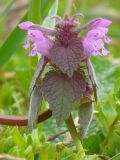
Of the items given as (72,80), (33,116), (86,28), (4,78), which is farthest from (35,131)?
(4,78)

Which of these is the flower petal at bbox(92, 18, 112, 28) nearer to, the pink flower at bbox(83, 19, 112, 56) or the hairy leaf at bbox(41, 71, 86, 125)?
the pink flower at bbox(83, 19, 112, 56)

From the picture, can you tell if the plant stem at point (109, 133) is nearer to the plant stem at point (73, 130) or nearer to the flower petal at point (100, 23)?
the plant stem at point (73, 130)

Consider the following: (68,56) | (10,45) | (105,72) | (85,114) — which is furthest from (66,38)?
(105,72)

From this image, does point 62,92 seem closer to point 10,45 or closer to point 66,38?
point 66,38

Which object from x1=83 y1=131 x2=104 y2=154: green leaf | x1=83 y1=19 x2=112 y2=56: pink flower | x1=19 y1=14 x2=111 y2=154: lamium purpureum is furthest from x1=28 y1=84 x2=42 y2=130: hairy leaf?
x1=83 y1=131 x2=104 y2=154: green leaf

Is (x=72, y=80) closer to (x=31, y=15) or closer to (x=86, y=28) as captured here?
(x=86, y=28)
